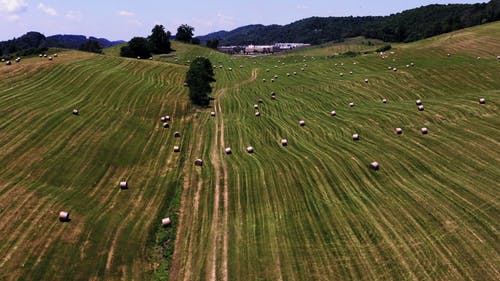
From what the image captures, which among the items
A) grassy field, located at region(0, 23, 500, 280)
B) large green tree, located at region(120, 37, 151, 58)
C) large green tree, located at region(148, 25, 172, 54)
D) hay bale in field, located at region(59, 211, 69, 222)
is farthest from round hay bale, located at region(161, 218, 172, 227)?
large green tree, located at region(148, 25, 172, 54)

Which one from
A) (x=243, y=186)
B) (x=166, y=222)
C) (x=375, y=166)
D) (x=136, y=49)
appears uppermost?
(x=136, y=49)

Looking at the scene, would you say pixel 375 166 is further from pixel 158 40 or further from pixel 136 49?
pixel 158 40

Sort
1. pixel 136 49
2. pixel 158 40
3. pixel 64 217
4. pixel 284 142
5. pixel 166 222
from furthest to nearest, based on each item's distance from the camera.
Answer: pixel 158 40
pixel 136 49
pixel 284 142
pixel 166 222
pixel 64 217

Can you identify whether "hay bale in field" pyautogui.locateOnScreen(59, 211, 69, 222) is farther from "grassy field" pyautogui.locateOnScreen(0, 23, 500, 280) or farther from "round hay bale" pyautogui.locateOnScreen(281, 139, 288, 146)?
"round hay bale" pyautogui.locateOnScreen(281, 139, 288, 146)

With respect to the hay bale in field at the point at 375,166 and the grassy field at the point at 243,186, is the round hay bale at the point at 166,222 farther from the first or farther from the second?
the hay bale in field at the point at 375,166

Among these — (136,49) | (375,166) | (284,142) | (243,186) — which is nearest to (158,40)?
(136,49)

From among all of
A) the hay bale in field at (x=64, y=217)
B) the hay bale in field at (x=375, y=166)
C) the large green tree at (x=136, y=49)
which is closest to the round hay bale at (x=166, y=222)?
the hay bale in field at (x=64, y=217)

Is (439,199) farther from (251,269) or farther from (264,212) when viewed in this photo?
(251,269)
